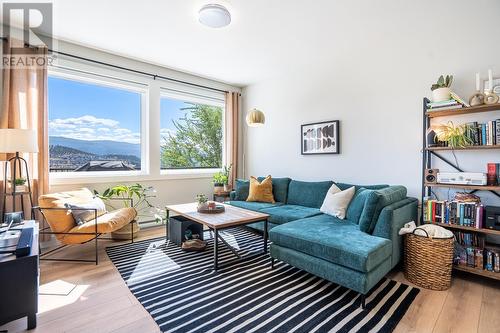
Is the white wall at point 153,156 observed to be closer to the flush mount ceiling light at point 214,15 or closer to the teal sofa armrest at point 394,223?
the flush mount ceiling light at point 214,15

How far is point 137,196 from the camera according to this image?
3883 millimetres

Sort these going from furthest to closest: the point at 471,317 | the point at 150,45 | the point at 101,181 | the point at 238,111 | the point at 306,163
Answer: the point at 238,111, the point at 306,163, the point at 101,181, the point at 150,45, the point at 471,317

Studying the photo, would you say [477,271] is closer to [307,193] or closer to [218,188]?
[307,193]

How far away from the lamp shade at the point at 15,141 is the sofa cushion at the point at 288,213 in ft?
8.92

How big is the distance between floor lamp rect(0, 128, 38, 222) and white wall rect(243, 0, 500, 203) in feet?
10.9

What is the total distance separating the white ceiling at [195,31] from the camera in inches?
97.3

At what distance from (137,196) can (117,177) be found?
408 millimetres

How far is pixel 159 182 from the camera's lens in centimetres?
414

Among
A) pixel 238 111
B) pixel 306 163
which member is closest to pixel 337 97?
pixel 306 163

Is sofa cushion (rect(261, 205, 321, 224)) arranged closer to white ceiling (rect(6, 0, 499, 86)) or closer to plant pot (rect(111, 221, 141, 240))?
plant pot (rect(111, 221, 141, 240))

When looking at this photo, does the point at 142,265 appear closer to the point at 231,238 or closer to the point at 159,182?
the point at 231,238

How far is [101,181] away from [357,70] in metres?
3.88

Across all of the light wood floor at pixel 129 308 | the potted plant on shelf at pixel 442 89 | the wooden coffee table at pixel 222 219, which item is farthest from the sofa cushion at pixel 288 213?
the potted plant on shelf at pixel 442 89

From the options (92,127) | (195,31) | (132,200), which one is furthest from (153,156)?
(195,31)
